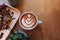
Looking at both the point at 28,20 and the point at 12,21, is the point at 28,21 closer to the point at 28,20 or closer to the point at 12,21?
the point at 28,20

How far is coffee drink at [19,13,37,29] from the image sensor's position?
3.85 ft

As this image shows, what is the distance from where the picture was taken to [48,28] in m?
1.20

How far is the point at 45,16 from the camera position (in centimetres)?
124

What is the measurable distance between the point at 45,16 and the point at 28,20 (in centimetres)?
14

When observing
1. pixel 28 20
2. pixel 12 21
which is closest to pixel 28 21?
pixel 28 20

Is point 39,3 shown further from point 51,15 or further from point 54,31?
point 54,31

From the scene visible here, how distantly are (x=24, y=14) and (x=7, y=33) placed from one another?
19 cm

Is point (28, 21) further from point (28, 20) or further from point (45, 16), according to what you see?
point (45, 16)

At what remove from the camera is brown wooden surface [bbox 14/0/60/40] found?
46.4 inches

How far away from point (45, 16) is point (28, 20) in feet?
0.46

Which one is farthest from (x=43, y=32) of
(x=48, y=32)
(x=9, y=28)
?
(x=9, y=28)

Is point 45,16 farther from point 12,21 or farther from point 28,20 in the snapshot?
point 12,21

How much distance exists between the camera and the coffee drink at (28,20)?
1173 mm

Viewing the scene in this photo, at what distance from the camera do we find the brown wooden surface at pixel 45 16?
118 centimetres
